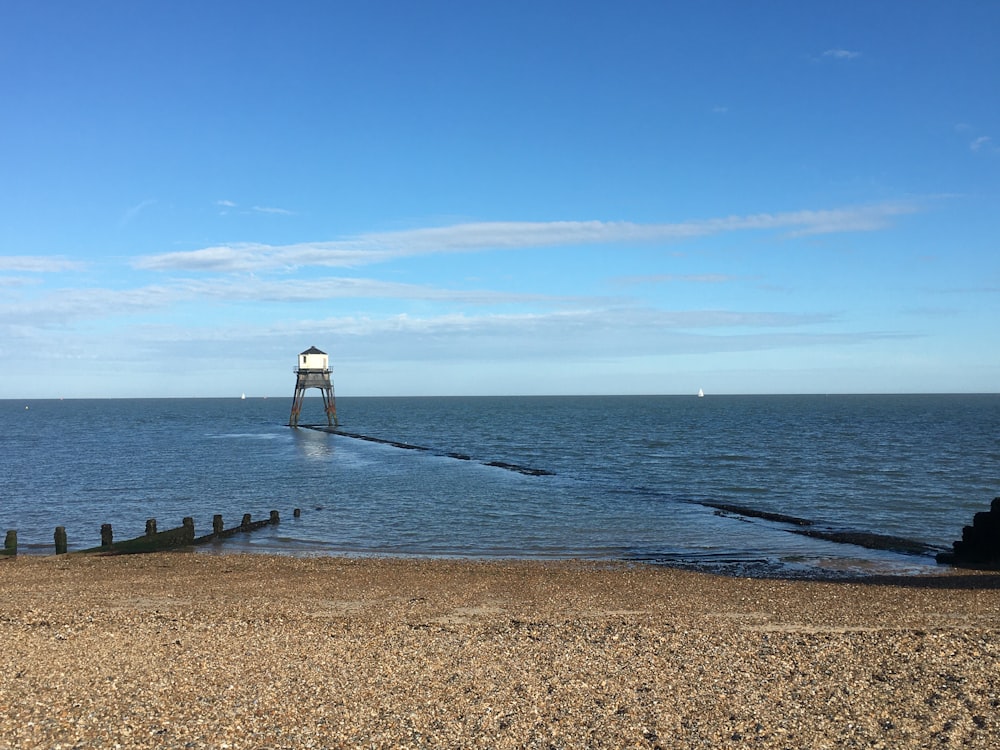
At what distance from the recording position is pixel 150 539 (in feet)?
81.7

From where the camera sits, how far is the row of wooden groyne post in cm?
2381

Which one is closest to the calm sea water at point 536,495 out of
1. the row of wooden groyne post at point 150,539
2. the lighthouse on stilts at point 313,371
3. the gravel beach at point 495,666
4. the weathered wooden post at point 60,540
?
the row of wooden groyne post at point 150,539

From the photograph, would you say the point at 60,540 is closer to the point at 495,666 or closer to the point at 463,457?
the point at 495,666

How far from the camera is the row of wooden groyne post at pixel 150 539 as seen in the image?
78.1 ft

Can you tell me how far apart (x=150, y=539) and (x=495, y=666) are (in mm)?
17235

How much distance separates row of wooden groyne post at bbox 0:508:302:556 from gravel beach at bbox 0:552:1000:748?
655 centimetres

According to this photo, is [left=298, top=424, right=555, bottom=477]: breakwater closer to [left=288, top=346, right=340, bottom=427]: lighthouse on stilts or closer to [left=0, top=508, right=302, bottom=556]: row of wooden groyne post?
[left=288, top=346, right=340, bottom=427]: lighthouse on stilts

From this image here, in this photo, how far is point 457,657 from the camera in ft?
38.3

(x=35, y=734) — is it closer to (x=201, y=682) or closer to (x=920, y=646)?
(x=201, y=682)

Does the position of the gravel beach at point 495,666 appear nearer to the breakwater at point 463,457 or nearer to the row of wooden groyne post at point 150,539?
the row of wooden groyne post at point 150,539

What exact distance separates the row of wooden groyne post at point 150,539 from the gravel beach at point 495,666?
6.55m

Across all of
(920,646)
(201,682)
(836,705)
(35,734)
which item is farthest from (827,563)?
(35,734)

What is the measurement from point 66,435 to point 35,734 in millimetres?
92653

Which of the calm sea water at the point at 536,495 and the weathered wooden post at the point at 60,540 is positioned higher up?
the weathered wooden post at the point at 60,540
